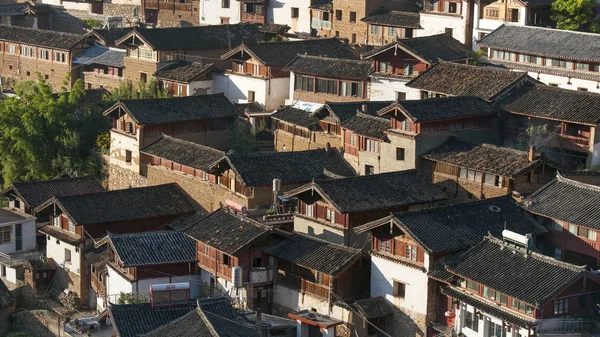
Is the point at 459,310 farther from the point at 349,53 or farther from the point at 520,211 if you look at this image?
the point at 349,53

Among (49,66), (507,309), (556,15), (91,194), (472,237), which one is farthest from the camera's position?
(49,66)

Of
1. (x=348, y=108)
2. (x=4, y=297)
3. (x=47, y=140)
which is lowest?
(x=4, y=297)

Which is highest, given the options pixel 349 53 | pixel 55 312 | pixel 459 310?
pixel 349 53

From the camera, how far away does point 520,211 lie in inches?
1469

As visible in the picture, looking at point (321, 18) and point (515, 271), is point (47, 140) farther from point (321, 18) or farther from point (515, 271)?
point (515, 271)

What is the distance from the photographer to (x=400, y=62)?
5044cm

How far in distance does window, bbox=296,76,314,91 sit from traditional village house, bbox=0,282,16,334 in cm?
1705

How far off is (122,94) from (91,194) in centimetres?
1360

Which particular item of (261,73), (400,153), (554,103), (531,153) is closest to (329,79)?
(261,73)

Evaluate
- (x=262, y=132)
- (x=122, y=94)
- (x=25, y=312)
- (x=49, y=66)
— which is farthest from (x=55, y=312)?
(x=49, y=66)

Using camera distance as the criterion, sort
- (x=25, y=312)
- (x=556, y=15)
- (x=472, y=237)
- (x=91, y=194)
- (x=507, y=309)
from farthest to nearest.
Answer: (x=556, y=15), (x=91, y=194), (x=25, y=312), (x=472, y=237), (x=507, y=309)

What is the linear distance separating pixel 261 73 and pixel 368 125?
37.8ft

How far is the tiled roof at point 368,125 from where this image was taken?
1718 inches

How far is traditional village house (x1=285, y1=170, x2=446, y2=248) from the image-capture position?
126ft
